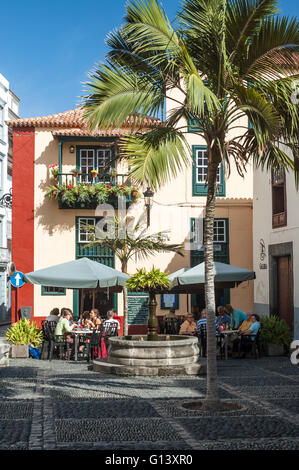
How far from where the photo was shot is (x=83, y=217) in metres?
25.0

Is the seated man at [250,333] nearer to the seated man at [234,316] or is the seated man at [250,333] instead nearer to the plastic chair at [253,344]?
the plastic chair at [253,344]

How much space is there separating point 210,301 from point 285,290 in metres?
11.6

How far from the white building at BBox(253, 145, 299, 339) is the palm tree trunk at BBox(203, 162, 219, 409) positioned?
33.0ft

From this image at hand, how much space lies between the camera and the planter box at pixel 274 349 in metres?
16.6

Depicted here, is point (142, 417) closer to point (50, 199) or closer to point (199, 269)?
point (199, 269)

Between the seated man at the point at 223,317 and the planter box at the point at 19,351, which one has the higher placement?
the seated man at the point at 223,317

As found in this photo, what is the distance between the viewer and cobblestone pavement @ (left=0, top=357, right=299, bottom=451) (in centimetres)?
702

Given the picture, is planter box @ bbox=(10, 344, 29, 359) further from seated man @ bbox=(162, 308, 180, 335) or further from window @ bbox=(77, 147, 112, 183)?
window @ bbox=(77, 147, 112, 183)

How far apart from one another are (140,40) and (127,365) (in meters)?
6.40

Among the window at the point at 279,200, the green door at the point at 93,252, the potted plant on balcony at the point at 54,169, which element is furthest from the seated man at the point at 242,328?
the potted plant on balcony at the point at 54,169

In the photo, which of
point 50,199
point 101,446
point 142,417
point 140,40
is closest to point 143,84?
point 140,40

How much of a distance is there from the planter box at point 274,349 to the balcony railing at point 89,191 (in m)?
9.70

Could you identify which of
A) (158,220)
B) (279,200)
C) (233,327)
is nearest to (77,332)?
(233,327)

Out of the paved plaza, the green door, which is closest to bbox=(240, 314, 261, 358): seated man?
the paved plaza
